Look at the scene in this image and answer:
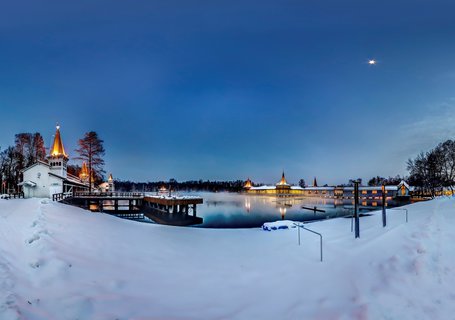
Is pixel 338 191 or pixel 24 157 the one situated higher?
pixel 24 157

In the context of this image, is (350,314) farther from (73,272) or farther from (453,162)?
(453,162)

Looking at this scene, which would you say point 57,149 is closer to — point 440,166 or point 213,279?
point 213,279

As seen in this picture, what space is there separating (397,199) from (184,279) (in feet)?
317

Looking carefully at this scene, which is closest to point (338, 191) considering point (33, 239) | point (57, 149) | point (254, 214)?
point (254, 214)

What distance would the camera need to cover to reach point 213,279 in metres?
10.0

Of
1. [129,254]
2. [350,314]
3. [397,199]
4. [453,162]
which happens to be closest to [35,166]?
[129,254]

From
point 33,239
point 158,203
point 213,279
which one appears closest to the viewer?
point 213,279

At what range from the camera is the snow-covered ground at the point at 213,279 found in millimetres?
6738

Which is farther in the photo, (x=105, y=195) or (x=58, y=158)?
(x=105, y=195)

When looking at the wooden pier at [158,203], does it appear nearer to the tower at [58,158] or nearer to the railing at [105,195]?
the railing at [105,195]

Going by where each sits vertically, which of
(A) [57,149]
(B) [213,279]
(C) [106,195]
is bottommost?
(B) [213,279]

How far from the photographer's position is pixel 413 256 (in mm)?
9141

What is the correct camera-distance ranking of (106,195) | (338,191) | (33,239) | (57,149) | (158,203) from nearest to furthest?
1. (33,239)
2. (158,203)
3. (57,149)
4. (106,195)
5. (338,191)

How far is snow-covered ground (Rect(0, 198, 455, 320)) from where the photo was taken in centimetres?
674
